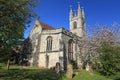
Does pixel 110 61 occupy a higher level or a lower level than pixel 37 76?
higher

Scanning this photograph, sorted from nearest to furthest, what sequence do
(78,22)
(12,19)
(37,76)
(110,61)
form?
(12,19) < (37,76) < (110,61) < (78,22)

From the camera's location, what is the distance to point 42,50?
43.6 meters

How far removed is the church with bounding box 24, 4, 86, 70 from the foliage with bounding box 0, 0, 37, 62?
22.1m

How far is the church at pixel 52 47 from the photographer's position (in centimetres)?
4156

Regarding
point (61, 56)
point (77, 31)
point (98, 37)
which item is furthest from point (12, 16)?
point (77, 31)

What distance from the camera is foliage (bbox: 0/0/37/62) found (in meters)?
16.6

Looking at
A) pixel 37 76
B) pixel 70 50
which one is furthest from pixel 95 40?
pixel 37 76

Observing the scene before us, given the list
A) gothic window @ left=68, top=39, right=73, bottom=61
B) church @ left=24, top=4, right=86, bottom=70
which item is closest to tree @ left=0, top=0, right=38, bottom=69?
church @ left=24, top=4, right=86, bottom=70

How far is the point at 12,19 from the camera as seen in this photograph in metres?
17.8

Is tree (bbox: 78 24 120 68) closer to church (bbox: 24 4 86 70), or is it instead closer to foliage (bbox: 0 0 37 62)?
church (bbox: 24 4 86 70)

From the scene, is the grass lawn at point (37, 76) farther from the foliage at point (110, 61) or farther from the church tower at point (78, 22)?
the church tower at point (78, 22)

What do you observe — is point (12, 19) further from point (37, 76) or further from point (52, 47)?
point (52, 47)

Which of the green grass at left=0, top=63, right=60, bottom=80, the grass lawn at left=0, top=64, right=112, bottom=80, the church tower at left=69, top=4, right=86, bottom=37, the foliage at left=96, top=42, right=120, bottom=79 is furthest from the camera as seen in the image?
the church tower at left=69, top=4, right=86, bottom=37

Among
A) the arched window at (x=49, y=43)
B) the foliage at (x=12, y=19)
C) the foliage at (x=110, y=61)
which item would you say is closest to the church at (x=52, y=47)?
the arched window at (x=49, y=43)
